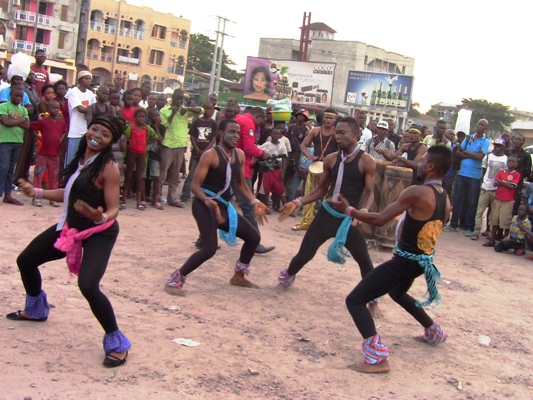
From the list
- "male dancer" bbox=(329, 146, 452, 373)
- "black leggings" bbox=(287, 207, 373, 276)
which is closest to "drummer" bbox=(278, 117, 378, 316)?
"black leggings" bbox=(287, 207, 373, 276)

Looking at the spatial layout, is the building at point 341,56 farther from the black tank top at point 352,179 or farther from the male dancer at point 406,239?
the male dancer at point 406,239

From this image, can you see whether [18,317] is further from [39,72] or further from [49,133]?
[39,72]

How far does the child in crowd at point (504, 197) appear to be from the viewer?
38.8 feet

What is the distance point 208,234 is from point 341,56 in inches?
2385

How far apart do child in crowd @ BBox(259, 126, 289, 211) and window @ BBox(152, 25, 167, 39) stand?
58163mm

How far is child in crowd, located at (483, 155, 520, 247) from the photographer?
11.8 m

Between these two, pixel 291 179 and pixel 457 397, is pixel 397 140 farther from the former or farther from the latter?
pixel 457 397

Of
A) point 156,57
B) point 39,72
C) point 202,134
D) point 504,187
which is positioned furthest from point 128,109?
point 156,57

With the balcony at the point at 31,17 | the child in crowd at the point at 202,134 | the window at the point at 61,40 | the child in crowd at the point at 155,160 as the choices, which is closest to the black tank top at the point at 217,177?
the child in crowd at the point at 155,160

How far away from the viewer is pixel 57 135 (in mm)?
10008

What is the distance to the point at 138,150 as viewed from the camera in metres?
10.7

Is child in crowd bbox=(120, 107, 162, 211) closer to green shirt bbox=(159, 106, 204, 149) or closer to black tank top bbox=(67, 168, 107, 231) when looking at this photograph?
green shirt bbox=(159, 106, 204, 149)

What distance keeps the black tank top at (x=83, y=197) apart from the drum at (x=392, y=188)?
6181mm

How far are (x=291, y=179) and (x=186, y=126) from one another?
7.54 ft
